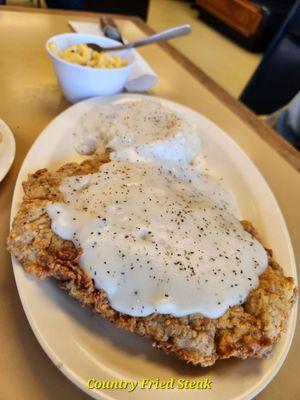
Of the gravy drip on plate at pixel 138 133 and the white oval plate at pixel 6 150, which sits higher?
the gravy drip on plate at pixel 138 133

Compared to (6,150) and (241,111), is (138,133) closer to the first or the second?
(6,150)

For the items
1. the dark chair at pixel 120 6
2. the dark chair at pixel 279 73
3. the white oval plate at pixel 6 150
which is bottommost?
the dark chair at pixel 120 6

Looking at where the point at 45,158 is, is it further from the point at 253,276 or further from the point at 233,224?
the point at 253,276

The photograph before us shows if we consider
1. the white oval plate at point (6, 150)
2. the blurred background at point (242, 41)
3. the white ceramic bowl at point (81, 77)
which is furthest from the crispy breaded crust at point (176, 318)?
the blurred background at point (242, 41)

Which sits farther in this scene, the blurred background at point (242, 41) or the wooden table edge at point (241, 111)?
the blurred background at point (242, 41)

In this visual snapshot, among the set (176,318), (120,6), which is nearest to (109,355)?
(176,318)

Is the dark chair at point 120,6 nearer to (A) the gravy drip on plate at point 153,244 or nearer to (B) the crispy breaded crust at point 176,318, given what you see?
(A) the gravy drip on plate at point 153,244

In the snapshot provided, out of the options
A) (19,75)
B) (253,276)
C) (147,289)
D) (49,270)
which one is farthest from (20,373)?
(19,75)

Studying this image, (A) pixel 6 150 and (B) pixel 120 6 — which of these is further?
(B) pixel 120 6
